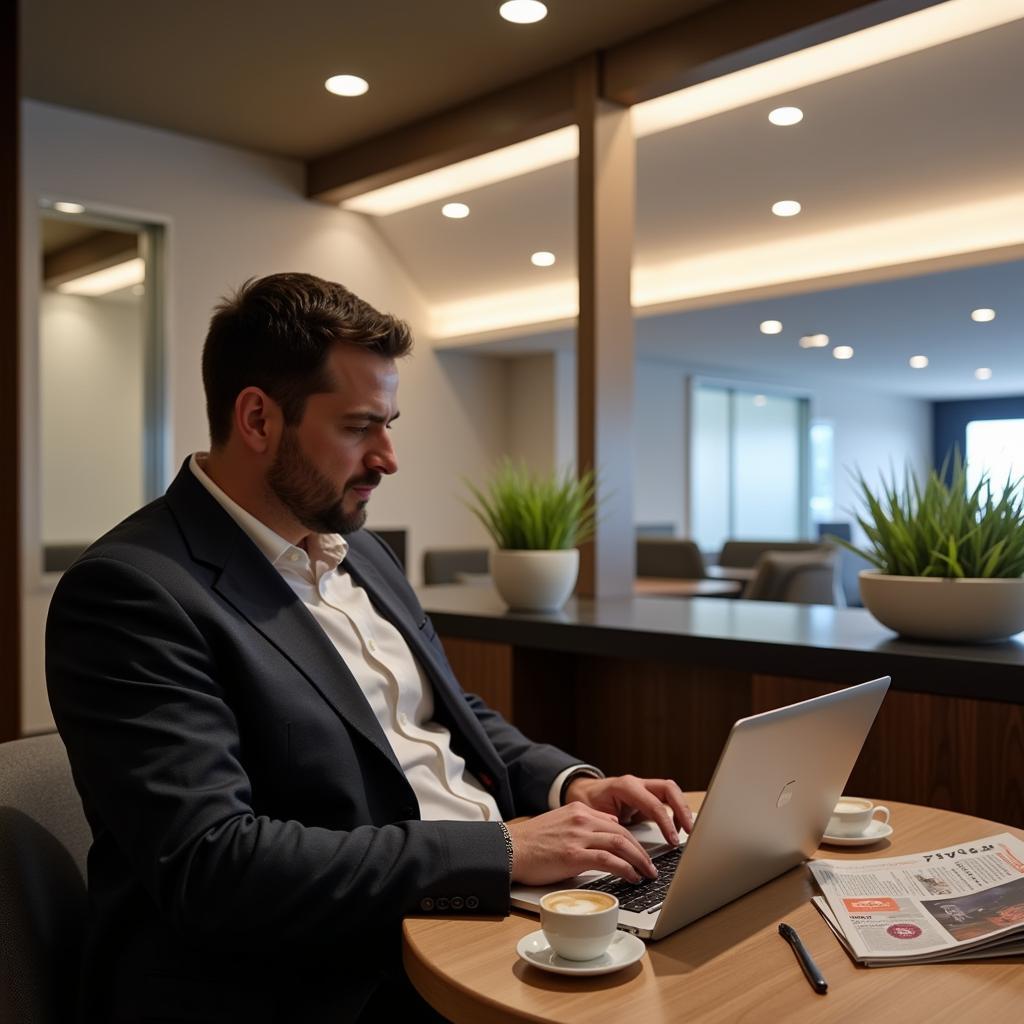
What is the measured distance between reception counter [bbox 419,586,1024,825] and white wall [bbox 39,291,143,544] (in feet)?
7.26

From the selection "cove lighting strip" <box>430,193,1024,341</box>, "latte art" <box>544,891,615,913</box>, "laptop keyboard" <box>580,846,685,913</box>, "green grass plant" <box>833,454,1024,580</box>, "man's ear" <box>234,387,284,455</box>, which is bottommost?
"laptop keyboard" <box>580,846,685,913</box>

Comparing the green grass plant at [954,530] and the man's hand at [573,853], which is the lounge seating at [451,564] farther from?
the man's hand at [573,853]

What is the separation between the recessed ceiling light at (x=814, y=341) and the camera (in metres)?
8.06

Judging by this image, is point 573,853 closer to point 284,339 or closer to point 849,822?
point 849,822

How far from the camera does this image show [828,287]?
617cm

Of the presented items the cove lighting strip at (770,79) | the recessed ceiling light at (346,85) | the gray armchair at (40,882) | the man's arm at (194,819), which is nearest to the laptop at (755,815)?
the man's arm at (194,819)

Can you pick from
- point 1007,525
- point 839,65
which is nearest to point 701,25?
point 839,65

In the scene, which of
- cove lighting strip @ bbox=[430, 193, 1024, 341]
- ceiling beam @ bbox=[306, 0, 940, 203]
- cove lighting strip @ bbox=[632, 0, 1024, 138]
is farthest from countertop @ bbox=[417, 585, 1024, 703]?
cove lighting strip @ bbox=[430, 193, 1024, 341]

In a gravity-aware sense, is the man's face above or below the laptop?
above

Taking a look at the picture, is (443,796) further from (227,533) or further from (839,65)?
(839,65)

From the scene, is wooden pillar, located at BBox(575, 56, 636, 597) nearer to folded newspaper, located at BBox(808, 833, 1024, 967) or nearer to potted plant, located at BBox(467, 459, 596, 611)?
potted plant, located at BBox(467, 459, 596, 611)

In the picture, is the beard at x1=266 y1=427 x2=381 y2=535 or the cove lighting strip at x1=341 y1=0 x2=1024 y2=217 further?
the cove lighting strip at x1=341 y1=0 x2=1024 y2=217

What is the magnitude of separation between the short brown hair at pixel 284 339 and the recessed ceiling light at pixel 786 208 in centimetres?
451

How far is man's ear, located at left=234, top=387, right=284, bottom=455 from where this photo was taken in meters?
1.36
